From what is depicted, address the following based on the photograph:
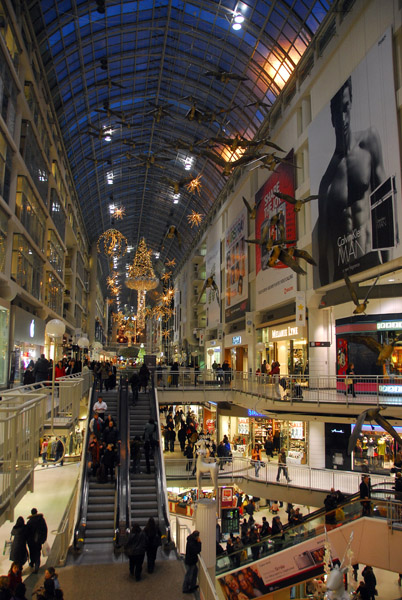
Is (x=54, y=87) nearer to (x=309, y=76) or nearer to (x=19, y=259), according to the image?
(x=19, y=259)

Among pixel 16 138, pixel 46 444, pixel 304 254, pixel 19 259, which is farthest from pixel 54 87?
pixel 46 444

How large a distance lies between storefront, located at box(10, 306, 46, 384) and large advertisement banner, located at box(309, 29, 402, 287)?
1344 cm

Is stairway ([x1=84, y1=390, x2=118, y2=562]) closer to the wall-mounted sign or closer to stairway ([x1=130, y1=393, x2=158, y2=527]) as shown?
stairway ([x1=130, y1=393, x2=158, y2=527])

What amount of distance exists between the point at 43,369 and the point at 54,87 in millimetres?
21251

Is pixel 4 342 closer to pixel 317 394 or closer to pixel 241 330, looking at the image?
pixel 317 394

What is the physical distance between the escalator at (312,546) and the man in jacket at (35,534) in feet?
20.2

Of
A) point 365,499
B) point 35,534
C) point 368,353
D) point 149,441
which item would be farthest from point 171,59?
point 35,534

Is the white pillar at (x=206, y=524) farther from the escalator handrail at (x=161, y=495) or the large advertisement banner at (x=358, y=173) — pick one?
the large advertisement banner at (x=358, y=173)

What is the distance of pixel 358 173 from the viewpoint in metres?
17.0

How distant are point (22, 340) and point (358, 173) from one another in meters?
16.6

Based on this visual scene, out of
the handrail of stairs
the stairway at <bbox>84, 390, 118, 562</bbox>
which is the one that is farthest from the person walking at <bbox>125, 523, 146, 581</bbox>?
the handrail of stairs

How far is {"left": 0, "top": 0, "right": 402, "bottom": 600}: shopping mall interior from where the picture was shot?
41.4 ft

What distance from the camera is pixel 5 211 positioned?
1919cm

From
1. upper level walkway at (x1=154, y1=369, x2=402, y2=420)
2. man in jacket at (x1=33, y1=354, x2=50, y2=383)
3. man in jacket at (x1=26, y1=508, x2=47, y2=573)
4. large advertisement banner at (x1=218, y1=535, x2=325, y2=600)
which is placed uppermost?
man in jacket at (x1=33, y1=354, x2=50, y2=383)
